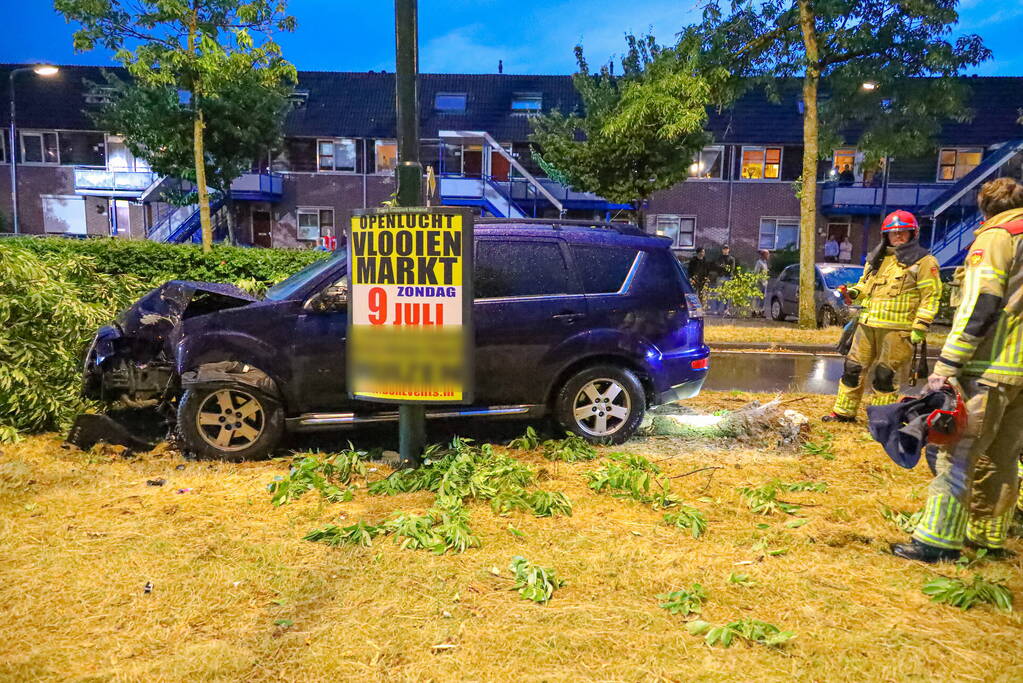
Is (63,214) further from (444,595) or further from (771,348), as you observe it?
(444,595)

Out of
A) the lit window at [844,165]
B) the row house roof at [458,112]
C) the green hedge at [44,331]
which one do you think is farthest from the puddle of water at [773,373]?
the lit window at [844,165]

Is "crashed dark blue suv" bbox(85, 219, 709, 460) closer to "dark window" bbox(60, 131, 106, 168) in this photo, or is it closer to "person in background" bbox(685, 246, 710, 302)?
"person in background" bbox(685, 246, 710, 302)

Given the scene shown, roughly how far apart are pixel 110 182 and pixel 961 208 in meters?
35.2

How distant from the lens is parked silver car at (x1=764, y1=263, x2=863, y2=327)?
14773 mm

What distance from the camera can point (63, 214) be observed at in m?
33.7

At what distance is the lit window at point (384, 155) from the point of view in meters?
31.9

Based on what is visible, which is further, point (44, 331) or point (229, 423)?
point (44, 331)

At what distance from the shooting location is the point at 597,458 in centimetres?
533

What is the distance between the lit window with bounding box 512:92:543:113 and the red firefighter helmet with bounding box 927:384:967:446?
30768 millimetres

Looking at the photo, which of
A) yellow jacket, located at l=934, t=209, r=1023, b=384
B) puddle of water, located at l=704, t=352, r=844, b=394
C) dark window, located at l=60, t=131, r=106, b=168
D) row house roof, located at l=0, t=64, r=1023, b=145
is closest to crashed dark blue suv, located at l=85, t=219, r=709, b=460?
yellow jacket, located at l=934, t=209, r=1023, b=384

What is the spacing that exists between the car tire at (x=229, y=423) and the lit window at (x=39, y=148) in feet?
113

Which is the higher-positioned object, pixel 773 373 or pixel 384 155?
pixel 384 155

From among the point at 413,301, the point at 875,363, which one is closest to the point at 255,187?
the point at 413,301

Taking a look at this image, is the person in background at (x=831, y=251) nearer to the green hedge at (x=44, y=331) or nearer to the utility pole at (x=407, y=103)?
the utility pole at (x=407, y=103)
